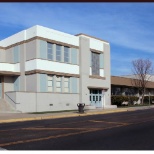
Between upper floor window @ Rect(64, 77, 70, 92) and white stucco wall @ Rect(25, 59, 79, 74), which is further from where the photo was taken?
upper floor window @ Rect(64, 77, 70, 92)

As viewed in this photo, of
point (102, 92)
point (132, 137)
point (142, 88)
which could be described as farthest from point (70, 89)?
point (132, 137)

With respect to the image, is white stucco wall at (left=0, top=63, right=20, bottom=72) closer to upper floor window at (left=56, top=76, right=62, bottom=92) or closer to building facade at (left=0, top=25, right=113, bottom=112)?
building facade at (left=0, top=25, right=113, bottom=112)

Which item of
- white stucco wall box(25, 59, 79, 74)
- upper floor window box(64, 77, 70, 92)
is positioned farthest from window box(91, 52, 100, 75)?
upper floor window box(64, 77, 70, 92)

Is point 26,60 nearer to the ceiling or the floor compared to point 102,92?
nearer to the ceiling

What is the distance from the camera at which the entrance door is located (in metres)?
40.4

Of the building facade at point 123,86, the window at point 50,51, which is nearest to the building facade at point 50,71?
the window at point 50,51

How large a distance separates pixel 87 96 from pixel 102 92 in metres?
2.96

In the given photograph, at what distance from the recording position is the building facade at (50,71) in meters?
32.8

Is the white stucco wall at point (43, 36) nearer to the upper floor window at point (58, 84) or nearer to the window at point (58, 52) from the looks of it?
the window at point (58, 52)

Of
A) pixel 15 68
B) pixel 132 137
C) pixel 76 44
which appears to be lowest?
pixel 132 137

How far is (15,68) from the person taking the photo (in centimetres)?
3609

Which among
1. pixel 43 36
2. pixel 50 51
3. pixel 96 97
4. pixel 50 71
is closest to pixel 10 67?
pixel 50 71

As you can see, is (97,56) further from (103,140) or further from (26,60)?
(103,140)

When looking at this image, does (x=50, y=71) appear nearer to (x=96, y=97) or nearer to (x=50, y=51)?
(x=50, y=51)
